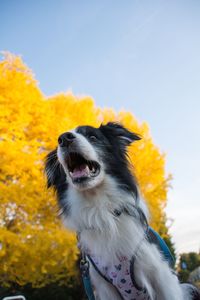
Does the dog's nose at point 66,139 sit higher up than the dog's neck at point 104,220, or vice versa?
the dog's nose at point 66,139

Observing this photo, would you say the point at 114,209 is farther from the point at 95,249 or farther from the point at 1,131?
the point at 1,131

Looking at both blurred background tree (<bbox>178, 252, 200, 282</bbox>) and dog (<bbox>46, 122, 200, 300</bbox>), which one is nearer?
dog (<bbox>46, 122, 200, 300</bbox>)

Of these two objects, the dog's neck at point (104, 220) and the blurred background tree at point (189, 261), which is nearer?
the dog's neck at point (104, 220)

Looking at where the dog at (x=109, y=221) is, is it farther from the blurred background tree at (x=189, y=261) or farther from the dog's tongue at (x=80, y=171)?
the blurred background tree at (x=189, y=261)

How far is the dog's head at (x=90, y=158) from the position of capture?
3139 mm

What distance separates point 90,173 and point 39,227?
692 cm

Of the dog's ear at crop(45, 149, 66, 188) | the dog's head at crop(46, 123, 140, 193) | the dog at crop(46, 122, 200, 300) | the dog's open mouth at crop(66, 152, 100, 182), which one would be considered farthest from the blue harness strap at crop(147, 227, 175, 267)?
the dog's ear at crop(45, 149, 66, 188)

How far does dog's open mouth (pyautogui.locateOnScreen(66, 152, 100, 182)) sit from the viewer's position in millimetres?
3127

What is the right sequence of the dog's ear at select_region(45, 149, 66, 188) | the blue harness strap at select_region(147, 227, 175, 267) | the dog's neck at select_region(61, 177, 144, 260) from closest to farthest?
the dog's neck at select_region(61, 177, 144, 260) < the blue harness strap at select_region(147, 227, 175, 267) < the dog's ear at select_region(45, 149, 66, 188)

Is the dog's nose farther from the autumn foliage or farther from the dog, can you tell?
the autumn foliage

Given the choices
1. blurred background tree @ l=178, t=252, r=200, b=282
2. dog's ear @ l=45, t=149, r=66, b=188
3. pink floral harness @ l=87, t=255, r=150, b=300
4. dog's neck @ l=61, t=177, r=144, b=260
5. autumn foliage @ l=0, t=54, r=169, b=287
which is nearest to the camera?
pink floral harness @ l=87, t=255, r=150, b=300

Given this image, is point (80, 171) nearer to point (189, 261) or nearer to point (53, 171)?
point (53, 171)

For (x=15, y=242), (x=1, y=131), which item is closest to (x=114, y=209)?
(x=15, y=242)

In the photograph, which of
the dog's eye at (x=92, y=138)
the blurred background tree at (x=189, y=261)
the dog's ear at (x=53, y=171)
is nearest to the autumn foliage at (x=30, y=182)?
the dog's ear at (x=53, y=171)
